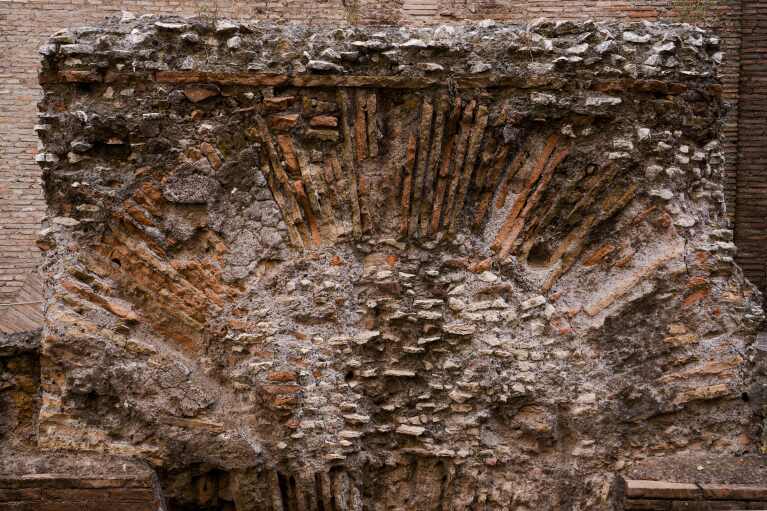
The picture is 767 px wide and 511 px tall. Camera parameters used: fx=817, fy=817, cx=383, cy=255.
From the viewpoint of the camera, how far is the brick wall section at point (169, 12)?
7629mm

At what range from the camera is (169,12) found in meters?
7.66

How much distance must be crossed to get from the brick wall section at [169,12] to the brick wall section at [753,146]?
19 millimetres

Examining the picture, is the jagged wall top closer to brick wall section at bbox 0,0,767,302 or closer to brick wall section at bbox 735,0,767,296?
brick wall section at bbox 0,0,767,302

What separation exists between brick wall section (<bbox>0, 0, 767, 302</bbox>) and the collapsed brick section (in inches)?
155

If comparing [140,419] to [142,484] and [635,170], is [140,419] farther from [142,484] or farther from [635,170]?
[635,170]

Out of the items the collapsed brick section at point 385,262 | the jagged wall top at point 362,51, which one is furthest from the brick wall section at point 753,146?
the jagged wall top at point 362,51

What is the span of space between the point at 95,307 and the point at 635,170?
8.77 feet

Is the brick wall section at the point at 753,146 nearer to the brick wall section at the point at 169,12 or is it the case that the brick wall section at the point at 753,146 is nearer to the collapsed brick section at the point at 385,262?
the brick wall section at the point at 169,12

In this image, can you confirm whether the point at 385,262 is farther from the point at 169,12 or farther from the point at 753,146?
the point at 753,146

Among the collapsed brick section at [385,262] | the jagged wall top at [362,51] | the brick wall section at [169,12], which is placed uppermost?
the brick wall section at [169,12]

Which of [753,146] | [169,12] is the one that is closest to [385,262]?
[169,12]

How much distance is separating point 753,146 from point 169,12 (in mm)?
5581

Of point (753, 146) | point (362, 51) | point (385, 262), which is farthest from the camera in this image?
point (753, 146)

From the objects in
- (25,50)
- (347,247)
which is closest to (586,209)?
(347,247)
